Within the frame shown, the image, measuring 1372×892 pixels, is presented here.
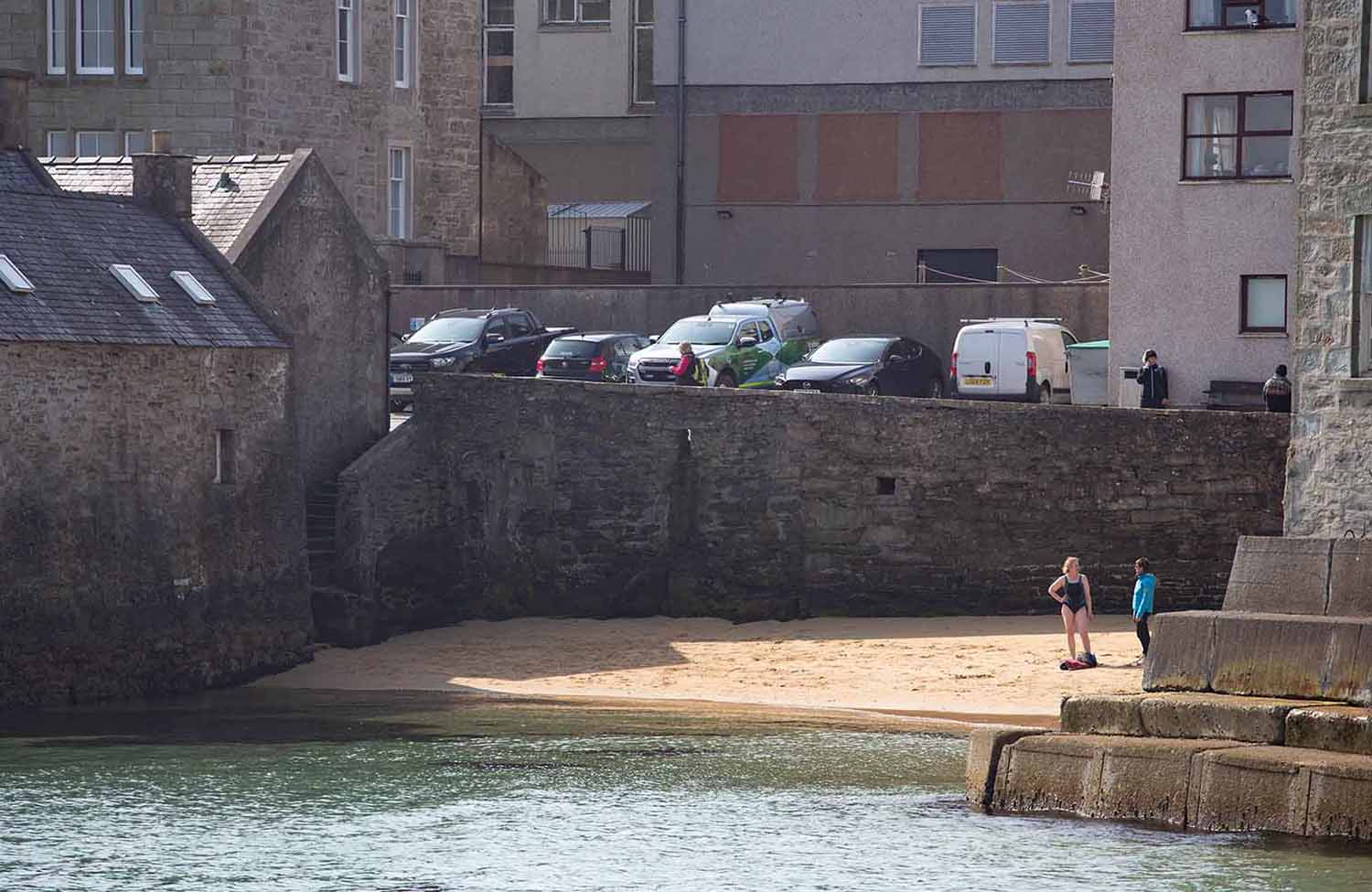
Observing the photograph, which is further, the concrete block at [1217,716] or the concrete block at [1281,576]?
the concrete block at [1281,576]

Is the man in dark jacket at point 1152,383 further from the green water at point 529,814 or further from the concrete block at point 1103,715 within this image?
the concrete block at point 1103,715

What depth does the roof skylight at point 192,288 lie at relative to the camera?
30.5 metres

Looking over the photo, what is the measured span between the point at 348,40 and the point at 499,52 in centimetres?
1450

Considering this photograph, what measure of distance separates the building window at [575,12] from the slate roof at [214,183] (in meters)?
27.2

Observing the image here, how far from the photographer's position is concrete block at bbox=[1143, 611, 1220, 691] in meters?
19.0

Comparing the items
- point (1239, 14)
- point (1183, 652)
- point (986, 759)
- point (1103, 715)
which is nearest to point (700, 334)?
point (1239, 14)

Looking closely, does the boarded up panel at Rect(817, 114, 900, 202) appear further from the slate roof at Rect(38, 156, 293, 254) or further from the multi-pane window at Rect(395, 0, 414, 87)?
the slate roof at Rect(38, 156, 293, 254)

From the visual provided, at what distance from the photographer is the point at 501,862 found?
19859mm

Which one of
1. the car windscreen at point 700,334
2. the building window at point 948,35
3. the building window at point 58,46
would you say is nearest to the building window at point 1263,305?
the car windscreen at point 700,334

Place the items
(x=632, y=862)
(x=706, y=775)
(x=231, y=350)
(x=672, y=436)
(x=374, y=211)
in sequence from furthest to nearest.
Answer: (x=374, y=211) < (x=672, y=436) < (x=231, y=350) < (x=706, y=775) < (x=632, y=862)

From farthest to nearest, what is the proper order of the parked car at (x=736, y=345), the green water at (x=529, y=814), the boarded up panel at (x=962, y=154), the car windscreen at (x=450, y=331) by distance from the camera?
the boarded up panel at (x=962, y=154)
the car windscreen at (x=450, y=331)
the parked car at (x=736, y=345)
the green water at (x=529, y=814)

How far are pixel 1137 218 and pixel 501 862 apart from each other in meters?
18.7

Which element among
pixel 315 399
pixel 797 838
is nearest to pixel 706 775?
pixel 797 838

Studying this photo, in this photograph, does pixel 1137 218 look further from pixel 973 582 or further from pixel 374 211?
pixel 374 211
